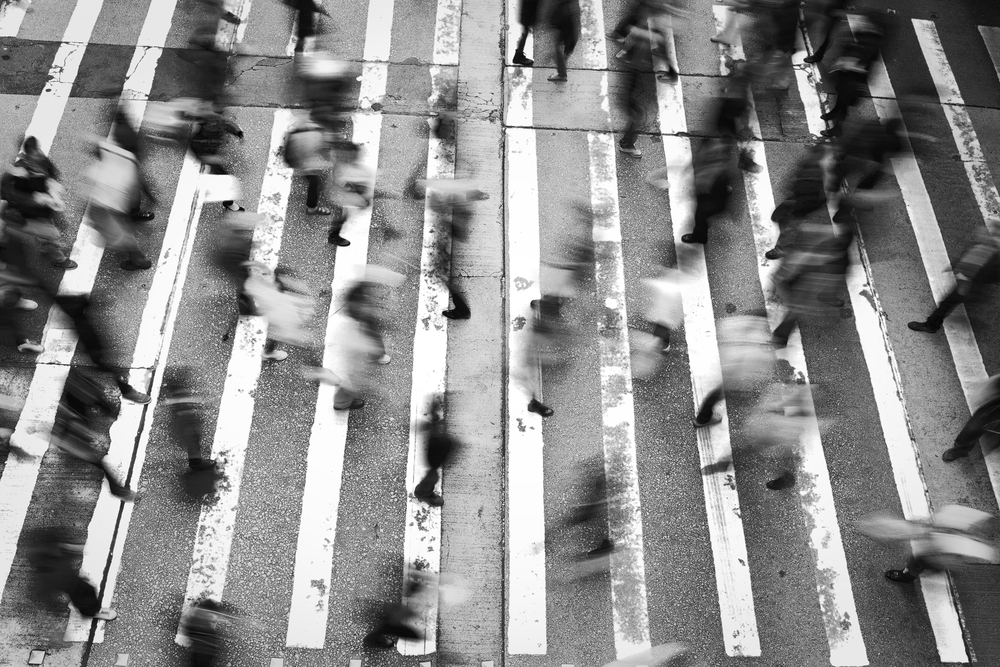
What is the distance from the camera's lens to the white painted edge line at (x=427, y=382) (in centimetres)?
709

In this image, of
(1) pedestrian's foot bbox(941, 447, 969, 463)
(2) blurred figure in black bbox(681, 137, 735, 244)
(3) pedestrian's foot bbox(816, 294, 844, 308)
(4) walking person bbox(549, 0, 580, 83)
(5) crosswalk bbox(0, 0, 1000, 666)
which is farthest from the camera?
(4) walking person bbox(549, 0, 580, 83)

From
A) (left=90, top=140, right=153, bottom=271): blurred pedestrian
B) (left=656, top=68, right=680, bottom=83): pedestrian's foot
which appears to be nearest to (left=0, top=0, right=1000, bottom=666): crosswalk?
(left=656, top=68, right=680, bottom=83): pedestrian's foot

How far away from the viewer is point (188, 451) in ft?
23.9

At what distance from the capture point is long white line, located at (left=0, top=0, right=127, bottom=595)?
7.37m

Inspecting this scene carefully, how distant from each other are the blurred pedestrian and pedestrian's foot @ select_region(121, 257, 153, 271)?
673 mm

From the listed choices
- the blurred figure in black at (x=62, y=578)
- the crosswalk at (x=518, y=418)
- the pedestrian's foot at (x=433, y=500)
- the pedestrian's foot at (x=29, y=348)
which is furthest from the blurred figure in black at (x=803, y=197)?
the pedestrian's foot at (x=29, y=348)

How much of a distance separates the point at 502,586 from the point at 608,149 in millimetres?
6008

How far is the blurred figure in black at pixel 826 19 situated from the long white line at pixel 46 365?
34.1ft

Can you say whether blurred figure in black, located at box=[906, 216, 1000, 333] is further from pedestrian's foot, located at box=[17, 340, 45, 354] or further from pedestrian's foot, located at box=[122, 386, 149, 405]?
pedestrian's foot, located at box=[17, 340, 45, 354]

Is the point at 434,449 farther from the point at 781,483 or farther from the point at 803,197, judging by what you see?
the point at 803,197

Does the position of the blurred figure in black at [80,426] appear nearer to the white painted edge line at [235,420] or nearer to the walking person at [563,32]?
the white painted edge line at [235,420]

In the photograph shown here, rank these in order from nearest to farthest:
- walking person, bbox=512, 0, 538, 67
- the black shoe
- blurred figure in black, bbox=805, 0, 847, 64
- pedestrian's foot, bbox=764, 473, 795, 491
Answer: pedestrian's foot, bbox=764, 473, 795, 491 → walking person, bbox=512, 0, 538, 67 → blurred figure in black, bbox=805, 0, 847, 64 → the black shoe

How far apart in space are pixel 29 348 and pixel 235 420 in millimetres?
2515

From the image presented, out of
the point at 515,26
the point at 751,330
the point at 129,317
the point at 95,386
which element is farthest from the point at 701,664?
the point at 515,26
